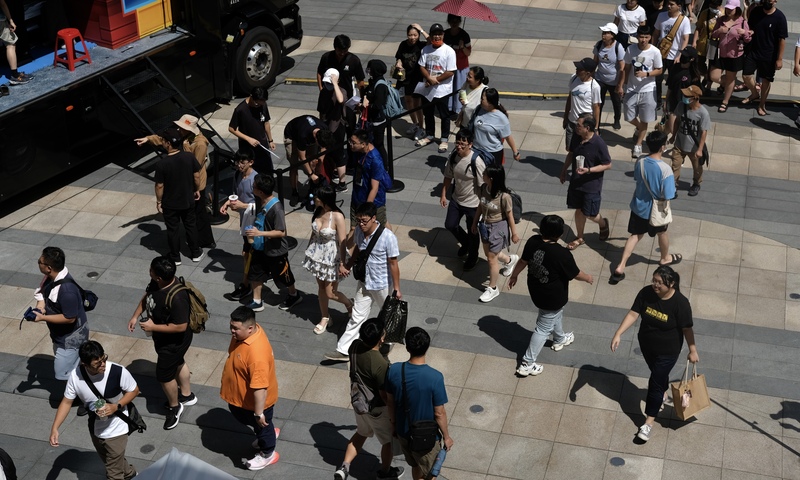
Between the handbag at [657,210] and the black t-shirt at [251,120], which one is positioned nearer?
the handbag at [657,210]

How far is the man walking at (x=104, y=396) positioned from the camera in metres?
7.86

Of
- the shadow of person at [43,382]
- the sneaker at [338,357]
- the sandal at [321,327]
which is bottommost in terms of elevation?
the shadow of person at [43,382]

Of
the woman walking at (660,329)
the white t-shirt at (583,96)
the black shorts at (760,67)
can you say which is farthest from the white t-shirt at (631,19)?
the woman walking at (660,329)

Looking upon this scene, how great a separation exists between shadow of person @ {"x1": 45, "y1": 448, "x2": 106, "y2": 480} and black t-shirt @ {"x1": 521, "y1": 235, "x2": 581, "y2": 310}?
166 inches

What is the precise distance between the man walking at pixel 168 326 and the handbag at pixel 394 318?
1.74 meters

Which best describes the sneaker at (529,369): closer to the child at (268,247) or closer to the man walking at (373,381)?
the man walking at (373,381)

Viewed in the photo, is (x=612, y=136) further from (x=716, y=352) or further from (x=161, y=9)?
(x=161, y=9)

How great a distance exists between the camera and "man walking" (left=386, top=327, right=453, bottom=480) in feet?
25.3

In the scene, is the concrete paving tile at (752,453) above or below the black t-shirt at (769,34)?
below

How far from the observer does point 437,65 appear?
14.3m

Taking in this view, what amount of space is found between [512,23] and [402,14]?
214 cm

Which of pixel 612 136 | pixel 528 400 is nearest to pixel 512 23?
pixel 612 136

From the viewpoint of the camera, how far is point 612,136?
15.3m

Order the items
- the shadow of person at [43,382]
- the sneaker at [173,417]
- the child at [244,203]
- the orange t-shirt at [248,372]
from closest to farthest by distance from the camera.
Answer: the orange t-shirt at [248,372]
the sneaker at [173,417]
the shadow of person at [43,382]
the child at [244,203]
